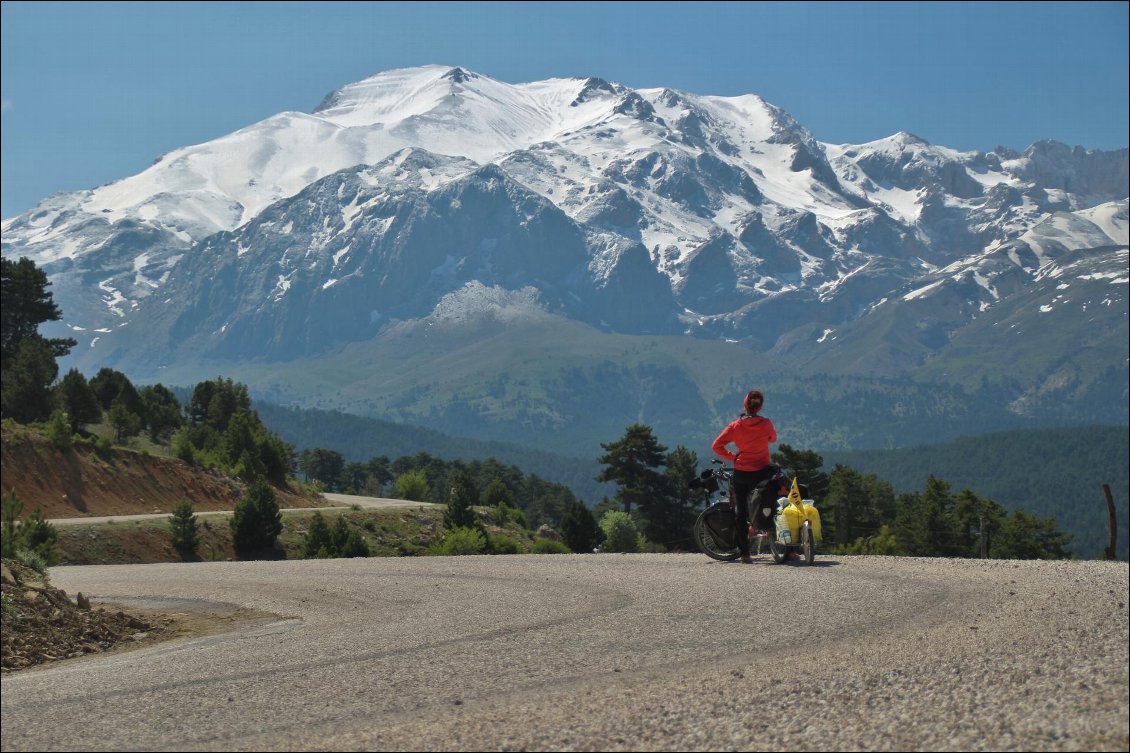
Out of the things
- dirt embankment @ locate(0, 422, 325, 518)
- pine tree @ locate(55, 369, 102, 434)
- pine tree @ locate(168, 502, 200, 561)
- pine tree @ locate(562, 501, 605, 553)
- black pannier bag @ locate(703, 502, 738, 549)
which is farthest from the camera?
pine tree @ locate(55, 369, 102, 434)

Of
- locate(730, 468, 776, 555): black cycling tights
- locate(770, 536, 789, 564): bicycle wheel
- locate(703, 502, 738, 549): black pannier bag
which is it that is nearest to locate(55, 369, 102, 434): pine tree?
locate(703, 502, 738, 549): black pannier bag

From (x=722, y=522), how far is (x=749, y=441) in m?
1.87

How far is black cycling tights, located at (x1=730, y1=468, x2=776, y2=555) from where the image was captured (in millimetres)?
22359

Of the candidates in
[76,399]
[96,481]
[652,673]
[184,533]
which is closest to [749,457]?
[652,673]

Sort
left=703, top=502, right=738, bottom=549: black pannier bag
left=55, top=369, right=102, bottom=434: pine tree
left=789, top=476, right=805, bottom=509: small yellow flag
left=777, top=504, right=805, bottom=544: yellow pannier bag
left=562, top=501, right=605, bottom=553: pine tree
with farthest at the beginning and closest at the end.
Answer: left=55, top=369, right=102, bottom=434: pine tree → left=562, top=501, right=605, bottom=553: pine tree → left=703, top=502, right=738, bottom=549: black pannier bag → left=789, top=476, right=805, bottom=509: small yellow flag → left=777, top=504, right=805, bottom=544: yellow pannier bag

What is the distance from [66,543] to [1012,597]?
41.6 m

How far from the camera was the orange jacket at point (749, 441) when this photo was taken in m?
22.3

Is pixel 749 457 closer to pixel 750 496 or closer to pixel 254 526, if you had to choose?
pixel 750 496

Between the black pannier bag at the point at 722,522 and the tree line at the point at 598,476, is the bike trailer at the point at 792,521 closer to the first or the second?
the black pannier bag at the point at 722,522

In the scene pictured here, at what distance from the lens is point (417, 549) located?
2463 inches

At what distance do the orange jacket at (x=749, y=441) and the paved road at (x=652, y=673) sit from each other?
2.72 m

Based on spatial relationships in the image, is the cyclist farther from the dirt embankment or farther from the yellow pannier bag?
the dirt embankment

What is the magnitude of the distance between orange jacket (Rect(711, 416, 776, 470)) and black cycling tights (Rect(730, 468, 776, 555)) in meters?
0.13

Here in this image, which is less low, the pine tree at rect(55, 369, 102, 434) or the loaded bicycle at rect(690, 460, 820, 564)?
the pine tree at rect(55, 369, 102, 434)
